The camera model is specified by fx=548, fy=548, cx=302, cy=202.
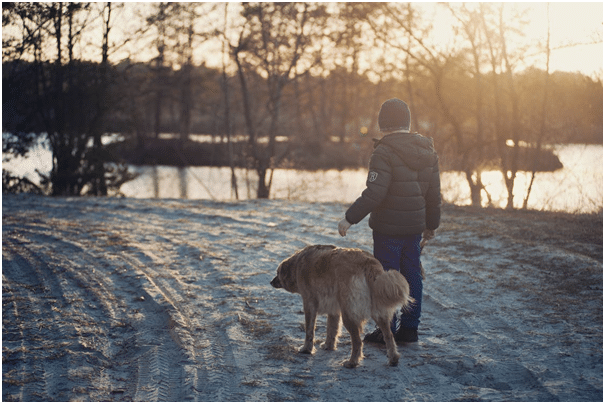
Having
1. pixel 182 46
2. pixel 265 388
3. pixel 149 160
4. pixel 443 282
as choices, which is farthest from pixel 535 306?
pixel 149 160

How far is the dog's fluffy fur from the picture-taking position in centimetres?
408

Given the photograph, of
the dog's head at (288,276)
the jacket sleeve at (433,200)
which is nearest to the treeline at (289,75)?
the jacket sleeve at (433,200)

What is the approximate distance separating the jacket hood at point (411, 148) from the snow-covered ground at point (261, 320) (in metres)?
1.60

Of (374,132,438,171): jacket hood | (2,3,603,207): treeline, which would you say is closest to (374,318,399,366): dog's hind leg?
(374,132,438,171): jacket hood

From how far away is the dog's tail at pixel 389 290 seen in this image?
13.2 ft

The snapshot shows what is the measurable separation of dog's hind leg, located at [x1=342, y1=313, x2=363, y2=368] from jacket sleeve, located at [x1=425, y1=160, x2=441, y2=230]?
1188mm

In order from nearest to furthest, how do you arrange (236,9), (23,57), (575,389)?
(575,389) < (23,57) < (236,9)

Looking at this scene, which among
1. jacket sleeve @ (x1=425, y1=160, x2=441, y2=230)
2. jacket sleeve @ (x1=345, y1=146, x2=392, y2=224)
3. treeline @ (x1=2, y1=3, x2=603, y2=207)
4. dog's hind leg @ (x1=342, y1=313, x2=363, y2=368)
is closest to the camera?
dog's hind leg @ (x1=342, y1=313, x2=363, y2=368)

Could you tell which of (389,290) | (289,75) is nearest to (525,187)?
(289,75)

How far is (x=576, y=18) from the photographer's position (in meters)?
12.5

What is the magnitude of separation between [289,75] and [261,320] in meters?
16.1

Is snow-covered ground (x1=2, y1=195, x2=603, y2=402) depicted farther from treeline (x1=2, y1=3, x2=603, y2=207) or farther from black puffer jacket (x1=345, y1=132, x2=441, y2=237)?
treeline (x1=2, y1=3, x2=603, y2=207)

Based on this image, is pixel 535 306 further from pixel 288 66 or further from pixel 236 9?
pixel 236 9

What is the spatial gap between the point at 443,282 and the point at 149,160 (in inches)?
1139
